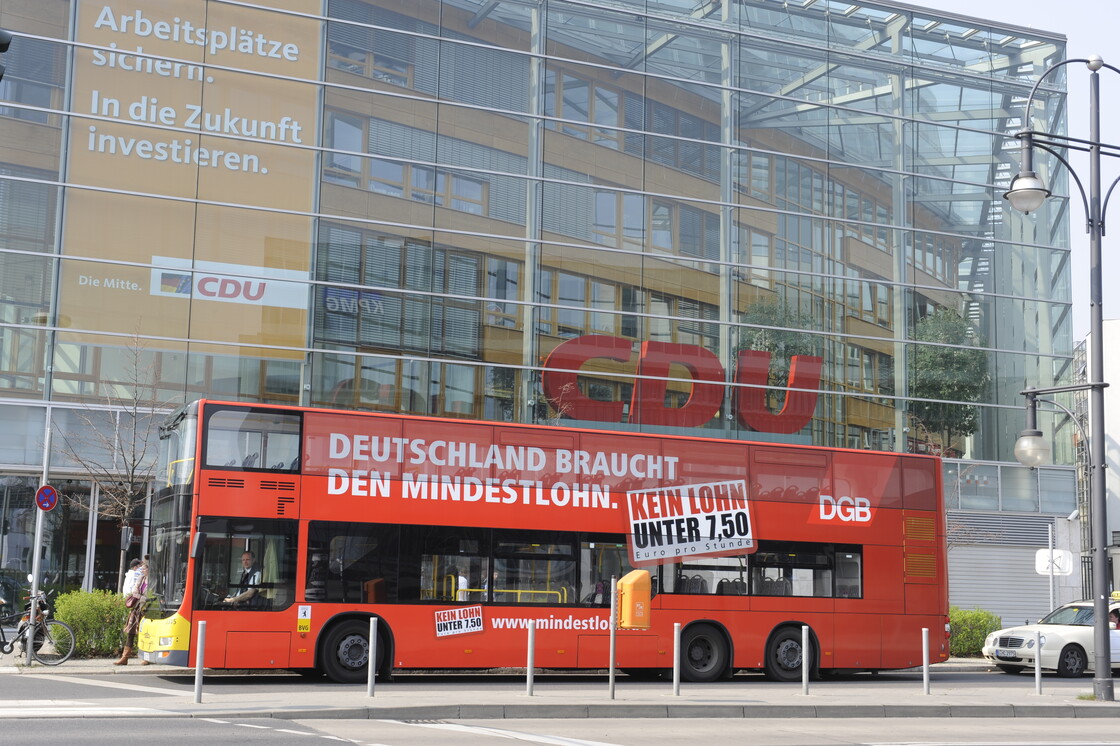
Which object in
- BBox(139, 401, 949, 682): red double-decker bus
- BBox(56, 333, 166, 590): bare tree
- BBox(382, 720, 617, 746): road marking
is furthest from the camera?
BBox(56, 333, 166, 590): bare tree

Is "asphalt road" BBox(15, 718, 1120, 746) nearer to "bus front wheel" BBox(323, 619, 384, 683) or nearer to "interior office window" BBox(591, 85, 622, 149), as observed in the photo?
"bus front wheel" BBox(323, 619, 384, 683)

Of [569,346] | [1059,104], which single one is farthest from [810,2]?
[569,346]

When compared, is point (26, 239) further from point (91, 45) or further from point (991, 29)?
point (991, 29)

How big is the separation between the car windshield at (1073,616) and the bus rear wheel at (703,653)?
28.5 feet

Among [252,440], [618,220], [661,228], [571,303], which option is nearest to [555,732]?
[252,440]

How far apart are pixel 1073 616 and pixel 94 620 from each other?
60.6 ft

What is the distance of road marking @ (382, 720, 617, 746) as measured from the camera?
11359 mm

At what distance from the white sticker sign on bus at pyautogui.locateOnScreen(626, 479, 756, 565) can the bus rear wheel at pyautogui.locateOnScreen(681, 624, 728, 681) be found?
1.26 meters

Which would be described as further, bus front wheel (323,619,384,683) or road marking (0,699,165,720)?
bus front wheel (323,619,384,683)

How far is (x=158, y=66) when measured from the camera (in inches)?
1089

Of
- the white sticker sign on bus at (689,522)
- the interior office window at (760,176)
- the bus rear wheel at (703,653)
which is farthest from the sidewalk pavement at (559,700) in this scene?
the interior office window at (760,176)

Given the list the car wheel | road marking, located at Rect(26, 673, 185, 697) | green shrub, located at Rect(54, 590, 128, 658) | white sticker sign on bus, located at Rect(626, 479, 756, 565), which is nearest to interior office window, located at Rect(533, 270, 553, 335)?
white sticker sign on bus, located at Rect(626, 479, 756, 565)

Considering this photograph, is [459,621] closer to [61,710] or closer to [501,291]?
[61,710]

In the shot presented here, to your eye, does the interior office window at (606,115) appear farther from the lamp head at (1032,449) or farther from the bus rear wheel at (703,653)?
the lamp head at (1032,449)
